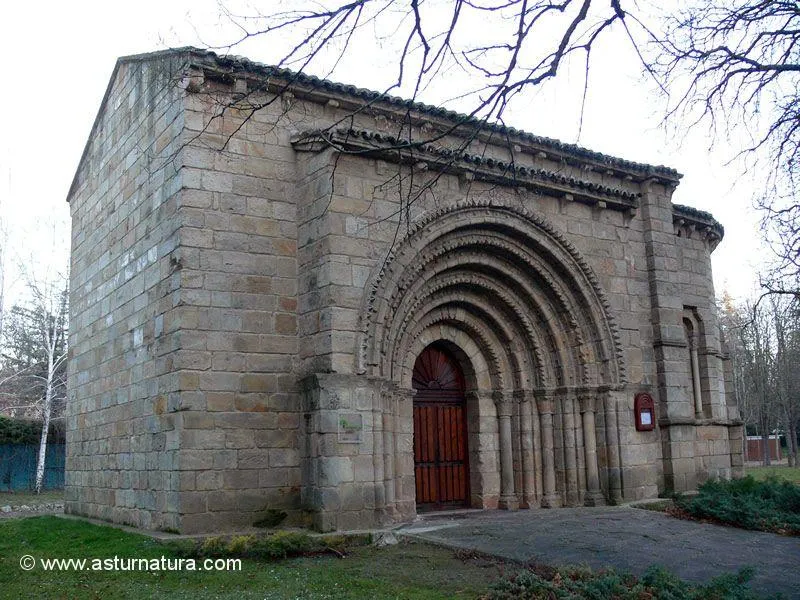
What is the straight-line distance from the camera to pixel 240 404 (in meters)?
9.66

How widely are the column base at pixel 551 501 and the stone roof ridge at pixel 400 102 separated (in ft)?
18.1

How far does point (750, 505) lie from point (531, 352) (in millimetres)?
3909

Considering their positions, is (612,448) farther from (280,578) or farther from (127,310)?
(127,310)

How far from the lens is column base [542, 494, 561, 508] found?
12102 millimetres

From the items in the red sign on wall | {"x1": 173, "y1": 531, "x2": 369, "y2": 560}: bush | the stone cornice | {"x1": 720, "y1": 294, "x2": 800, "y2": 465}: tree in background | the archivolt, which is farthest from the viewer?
{"x1": 720, "y1": 294, "x2": 800, "y2": 465}: tree in background

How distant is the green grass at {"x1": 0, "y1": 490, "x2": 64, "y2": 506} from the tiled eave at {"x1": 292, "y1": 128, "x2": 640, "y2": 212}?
52.3 ft

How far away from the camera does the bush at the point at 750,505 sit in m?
10.2

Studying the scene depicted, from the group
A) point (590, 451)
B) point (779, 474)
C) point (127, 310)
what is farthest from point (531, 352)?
point (779, 474)

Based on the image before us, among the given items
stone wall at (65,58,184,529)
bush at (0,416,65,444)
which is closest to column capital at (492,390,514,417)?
stone wall at (65,58,184,529)

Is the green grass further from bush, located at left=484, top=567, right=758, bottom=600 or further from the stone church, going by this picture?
bush, located at left=484, top=567, right=758, bottom=600

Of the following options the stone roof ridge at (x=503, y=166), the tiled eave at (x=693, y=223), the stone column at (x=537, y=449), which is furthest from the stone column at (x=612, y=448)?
the tiled eave at (x=693, y=223)

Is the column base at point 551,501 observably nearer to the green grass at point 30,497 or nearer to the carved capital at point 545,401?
the carved capital at point 545,401

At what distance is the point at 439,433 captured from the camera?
1227 cm

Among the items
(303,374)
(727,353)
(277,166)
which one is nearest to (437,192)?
(277,166)
